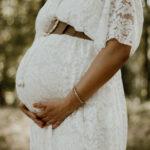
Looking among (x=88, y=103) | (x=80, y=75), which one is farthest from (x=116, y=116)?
(x=80, y=75)

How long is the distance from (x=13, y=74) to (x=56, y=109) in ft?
32.0

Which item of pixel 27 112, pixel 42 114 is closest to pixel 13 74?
pixel 27 112

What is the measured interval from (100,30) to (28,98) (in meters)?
0.54

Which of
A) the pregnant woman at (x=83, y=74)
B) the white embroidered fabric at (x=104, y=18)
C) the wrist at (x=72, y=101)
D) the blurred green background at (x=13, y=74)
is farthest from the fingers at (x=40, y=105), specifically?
the blurred green background at (x=13, y=74)

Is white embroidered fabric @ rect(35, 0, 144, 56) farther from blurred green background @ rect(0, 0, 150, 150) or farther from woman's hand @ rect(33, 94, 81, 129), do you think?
blurred green background @ rect(0, 0, 150, 150)

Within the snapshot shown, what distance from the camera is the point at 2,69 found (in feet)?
34.4

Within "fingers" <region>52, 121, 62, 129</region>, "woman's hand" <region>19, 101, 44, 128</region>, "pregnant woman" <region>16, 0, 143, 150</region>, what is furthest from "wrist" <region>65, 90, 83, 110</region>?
"woman's hand" <region>19, 101, 44, 128</region>

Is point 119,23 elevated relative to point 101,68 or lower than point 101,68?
elevated

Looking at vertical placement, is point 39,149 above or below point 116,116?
below

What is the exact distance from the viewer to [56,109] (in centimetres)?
122

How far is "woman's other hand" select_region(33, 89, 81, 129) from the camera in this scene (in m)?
1.19

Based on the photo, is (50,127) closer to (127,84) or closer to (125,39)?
(125,39)

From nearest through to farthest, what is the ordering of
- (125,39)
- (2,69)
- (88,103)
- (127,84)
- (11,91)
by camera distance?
(125,39) → (88,103) → (2,69) → (11,91) → (127,84)

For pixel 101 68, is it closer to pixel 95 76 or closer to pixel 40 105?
pixel 95 76
